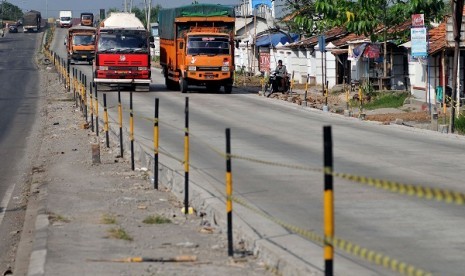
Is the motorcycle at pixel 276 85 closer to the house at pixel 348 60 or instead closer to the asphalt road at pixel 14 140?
the house at pixel 348 60

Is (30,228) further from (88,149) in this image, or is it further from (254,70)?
(254,70)

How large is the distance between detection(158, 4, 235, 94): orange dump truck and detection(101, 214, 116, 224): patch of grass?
1233 inches

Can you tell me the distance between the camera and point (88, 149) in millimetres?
23688

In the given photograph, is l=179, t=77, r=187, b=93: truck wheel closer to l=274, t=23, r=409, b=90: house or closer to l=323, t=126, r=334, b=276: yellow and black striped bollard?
l=274, t=23, r=409, b=90: house

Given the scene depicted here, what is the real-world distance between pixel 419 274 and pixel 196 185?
923cm

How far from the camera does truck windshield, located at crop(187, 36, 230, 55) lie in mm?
44281

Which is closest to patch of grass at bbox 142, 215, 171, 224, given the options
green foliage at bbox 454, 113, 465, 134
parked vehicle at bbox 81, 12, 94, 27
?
green foliage at bbox 454, 113, 465, 134

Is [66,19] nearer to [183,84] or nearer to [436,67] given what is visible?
[183,84]

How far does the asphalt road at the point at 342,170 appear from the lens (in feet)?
34.6

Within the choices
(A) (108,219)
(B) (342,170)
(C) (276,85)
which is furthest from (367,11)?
(A) (108,219)

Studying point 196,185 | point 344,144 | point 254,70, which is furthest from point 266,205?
point 254,70

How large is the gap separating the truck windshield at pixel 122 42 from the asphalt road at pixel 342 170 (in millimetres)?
10741

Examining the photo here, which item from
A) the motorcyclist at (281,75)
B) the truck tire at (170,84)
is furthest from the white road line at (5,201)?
the truck tire at (170,84)

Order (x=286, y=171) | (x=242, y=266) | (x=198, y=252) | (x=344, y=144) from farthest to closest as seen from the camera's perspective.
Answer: (x=344, y=144) < (x=286, y=171) < (x=198, y=252) < (x=242, y=266)
